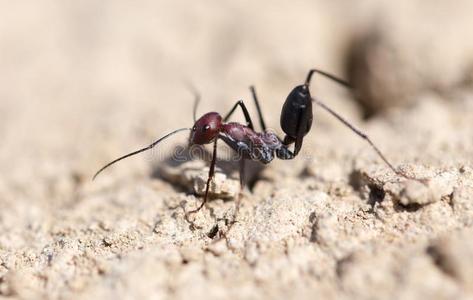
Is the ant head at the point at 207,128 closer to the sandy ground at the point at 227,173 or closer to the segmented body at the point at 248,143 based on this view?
the segmented body at the point at 248,143

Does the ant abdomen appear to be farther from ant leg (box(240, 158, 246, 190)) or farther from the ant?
ant leg (box(240, 158, 246, 190))

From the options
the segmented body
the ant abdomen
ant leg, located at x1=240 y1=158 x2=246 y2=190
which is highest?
the ant abdomen

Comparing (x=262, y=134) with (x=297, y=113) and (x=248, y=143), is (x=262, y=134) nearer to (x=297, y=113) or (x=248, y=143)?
(x=248, y=143)

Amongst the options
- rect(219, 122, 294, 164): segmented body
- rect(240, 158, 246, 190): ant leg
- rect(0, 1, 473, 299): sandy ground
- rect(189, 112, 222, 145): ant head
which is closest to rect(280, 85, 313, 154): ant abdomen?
rect(219, 122, 294, 164): segmented body

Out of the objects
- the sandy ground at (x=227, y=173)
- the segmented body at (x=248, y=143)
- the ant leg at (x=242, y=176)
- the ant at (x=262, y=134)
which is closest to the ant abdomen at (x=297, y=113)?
the ant at (x=262, y=134)

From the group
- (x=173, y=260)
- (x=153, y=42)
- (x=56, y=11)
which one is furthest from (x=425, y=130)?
(x=56, y=11)

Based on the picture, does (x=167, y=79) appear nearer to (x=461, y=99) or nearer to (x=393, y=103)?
(x=393, y=103)
